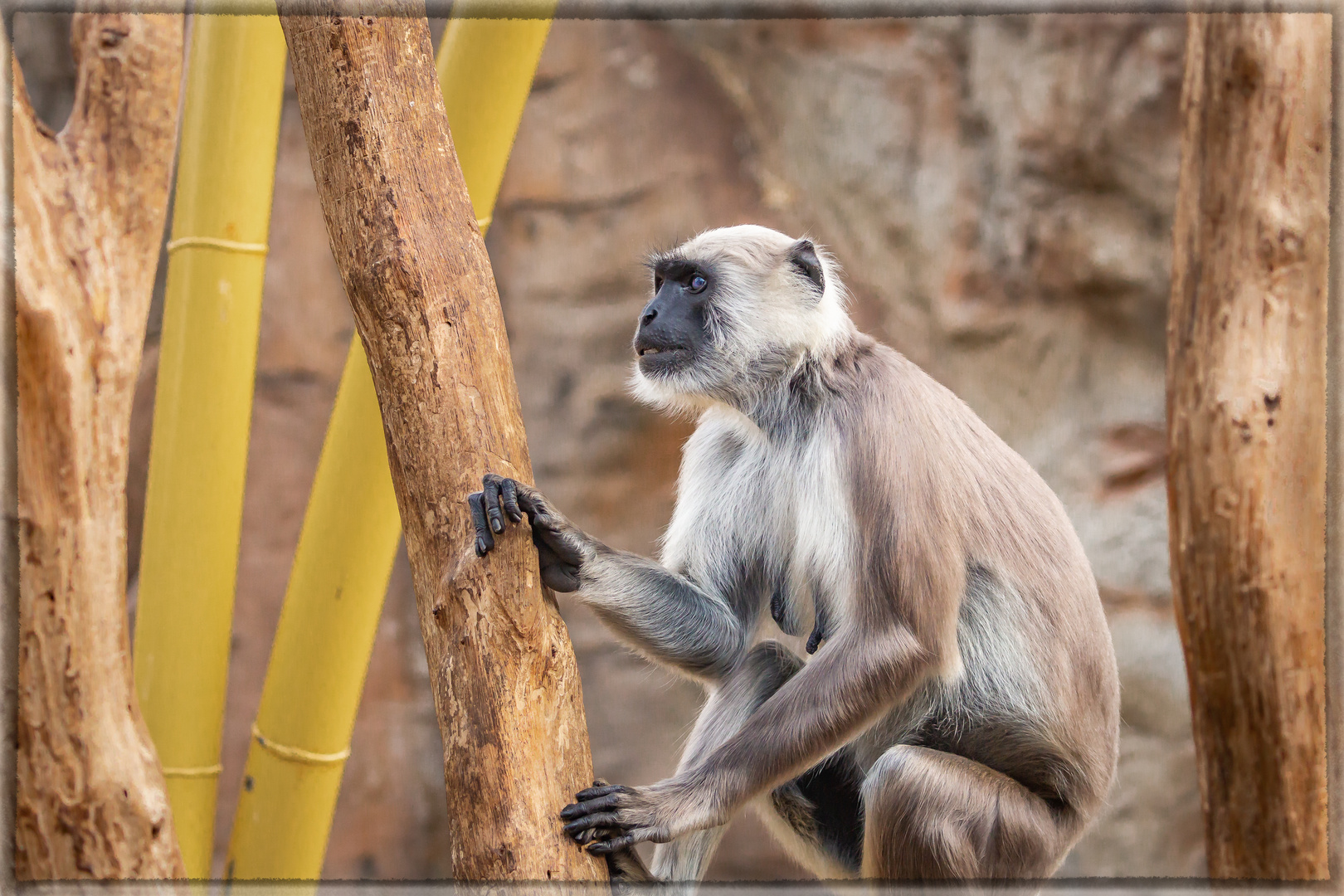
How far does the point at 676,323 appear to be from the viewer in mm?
3188

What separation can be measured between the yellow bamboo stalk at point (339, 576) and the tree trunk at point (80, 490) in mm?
350

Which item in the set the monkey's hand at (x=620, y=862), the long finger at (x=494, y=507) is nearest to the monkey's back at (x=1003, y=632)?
the monkey's hand at (x=620, y=862)

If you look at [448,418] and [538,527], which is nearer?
[448,418]

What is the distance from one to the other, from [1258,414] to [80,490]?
151 inches

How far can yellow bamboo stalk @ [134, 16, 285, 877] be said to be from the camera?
3.35m

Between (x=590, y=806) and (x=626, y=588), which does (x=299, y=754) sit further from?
(x=590, y=806)

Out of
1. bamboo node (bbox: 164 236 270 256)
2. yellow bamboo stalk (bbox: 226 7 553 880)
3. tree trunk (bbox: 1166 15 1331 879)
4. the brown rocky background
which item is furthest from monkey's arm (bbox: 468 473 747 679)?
the brown rocky background

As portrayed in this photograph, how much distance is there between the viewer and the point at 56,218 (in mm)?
3236

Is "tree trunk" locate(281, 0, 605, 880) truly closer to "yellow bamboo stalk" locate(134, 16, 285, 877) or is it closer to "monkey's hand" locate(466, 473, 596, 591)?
"monkey's hand" locate(466, 473, 596, 591)

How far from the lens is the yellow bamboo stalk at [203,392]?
3.35m

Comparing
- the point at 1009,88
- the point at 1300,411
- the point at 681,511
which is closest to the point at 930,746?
the point at 681,511

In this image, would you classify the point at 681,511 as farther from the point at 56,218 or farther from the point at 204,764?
the point at 56,218

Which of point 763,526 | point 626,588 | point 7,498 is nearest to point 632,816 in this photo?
point 626,588

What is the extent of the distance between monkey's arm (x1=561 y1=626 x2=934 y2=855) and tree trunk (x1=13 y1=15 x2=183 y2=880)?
1.49m
